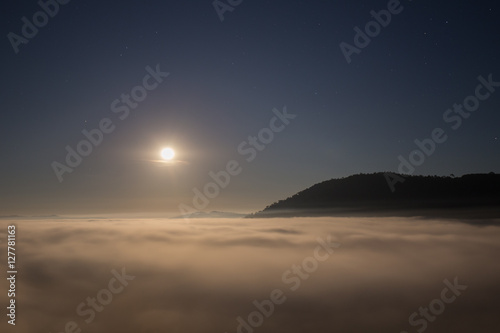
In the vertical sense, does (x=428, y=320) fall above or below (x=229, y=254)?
below

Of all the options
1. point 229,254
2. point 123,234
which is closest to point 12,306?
point 229,254

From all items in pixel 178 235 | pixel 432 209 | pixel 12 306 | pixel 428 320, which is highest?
pixel 432 209

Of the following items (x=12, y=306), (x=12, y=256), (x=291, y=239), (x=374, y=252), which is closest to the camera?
(x=12, y=306)

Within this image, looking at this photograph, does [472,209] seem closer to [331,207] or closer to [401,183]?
[401,183]

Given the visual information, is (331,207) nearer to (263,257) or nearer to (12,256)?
(263,257)

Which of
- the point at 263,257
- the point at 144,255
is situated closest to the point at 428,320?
the point at 263,257

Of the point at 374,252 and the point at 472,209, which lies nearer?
the point at 374,252

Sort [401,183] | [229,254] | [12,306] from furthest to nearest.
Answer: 1. [401,183]
2. [229,254]
3. [12,306]
